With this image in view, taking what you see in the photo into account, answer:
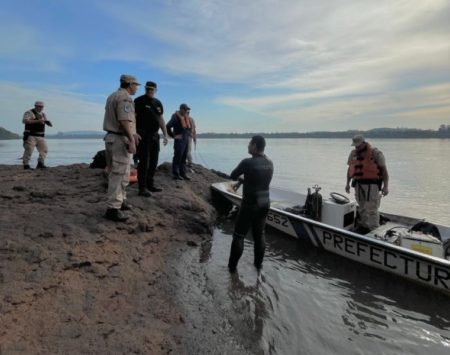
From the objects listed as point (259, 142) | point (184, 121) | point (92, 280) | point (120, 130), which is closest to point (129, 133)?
point (120, 130)

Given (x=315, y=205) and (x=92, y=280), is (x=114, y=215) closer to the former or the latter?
(x=92, y=280)

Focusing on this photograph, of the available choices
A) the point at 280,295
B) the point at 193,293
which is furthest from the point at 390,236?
the point at 193,293

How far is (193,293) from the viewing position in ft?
13.5

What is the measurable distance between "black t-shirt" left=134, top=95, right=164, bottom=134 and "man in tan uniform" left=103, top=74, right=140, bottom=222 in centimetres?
119

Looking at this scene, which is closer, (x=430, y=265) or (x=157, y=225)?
(x=430, y=265)

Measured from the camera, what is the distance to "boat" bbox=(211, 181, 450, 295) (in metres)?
4.76

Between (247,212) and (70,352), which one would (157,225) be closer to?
(247,212)

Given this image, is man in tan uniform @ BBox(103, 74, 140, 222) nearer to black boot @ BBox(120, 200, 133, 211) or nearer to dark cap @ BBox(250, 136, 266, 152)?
black boot @ BBox(120, 200, 133, 211)

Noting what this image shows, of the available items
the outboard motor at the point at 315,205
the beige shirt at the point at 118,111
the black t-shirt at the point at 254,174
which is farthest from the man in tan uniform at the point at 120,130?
the outboard motor at the point at 315,205

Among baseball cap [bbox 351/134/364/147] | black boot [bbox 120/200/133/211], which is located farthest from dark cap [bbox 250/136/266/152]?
baseball cap [bbox 351/134/364/147]

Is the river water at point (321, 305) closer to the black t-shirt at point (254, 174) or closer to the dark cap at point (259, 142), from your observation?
the black t-shirt at point (254, 174)

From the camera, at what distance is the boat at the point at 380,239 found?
476 centimetres

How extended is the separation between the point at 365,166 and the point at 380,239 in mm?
1356

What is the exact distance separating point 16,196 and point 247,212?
3907mm
